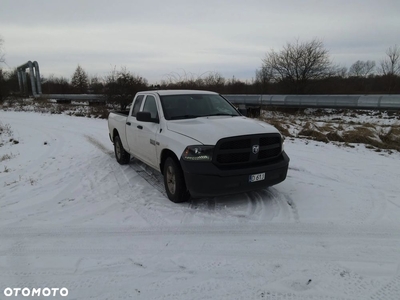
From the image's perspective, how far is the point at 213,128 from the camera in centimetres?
449

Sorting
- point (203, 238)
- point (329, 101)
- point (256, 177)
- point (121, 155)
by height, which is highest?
point (329, 101)

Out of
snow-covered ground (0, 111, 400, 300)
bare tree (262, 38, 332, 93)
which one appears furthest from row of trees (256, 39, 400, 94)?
snow-covered ground (0, 111, 400, 300)

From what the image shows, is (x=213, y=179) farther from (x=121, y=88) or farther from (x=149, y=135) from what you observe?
(x=121, y=88)

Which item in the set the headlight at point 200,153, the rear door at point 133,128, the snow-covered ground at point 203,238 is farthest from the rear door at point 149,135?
the headlight at point 200,153

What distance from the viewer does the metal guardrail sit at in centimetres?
1791

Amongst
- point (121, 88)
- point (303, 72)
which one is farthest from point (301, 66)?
point (121, 88)

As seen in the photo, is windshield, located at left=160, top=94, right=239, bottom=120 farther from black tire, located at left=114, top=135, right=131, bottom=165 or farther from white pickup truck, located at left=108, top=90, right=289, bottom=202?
black tire, located at left=114, top=135, right=131, bottom=165

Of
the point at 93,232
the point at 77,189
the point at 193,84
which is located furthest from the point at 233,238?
the point at 193,84

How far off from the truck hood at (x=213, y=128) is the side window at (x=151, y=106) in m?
0.64

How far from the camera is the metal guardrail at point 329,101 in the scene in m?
17.9

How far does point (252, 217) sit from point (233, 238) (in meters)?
0.65

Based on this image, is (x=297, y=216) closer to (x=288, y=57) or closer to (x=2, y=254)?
(x=2, y=254)

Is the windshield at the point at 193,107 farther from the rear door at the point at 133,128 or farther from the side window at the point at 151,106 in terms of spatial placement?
the rear door at the point at 133,128

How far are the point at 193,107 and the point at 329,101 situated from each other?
18.8 metres
